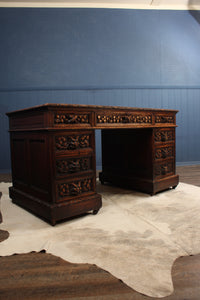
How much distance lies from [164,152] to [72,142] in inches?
52.9

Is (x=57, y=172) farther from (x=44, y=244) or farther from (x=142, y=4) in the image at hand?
(x=142, y=4)

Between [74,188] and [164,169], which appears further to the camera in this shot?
[164,169]

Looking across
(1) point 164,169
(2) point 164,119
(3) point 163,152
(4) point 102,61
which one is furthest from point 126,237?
(4) point 102,61

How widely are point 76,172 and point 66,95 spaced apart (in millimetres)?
2904

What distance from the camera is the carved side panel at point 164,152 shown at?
288cm

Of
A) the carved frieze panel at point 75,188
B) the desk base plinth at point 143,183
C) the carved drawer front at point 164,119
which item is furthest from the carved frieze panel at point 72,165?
the carved drawer front at point 164,119

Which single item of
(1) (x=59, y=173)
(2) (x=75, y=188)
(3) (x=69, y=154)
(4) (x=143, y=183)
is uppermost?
(3) (x=69, y=154)

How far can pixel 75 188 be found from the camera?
6.87 ft

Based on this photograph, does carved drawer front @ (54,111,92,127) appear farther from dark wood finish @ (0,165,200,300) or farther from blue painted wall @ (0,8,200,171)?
blue painted wall @ (0,8,200,171)

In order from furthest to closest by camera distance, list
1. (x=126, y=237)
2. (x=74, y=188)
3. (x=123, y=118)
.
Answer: (x=123, y=118) → (x=74, y=188) → (x=126, y=237)

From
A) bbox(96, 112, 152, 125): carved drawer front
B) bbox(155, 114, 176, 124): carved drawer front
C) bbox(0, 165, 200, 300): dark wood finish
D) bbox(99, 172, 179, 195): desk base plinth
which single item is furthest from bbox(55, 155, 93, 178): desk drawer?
bbox(155, 114, 176, 124): carved drawer front

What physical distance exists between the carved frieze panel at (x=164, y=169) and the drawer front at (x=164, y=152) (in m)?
0.08

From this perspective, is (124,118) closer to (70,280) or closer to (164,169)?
(164,169)

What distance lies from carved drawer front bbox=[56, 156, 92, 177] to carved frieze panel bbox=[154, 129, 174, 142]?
102 cm
